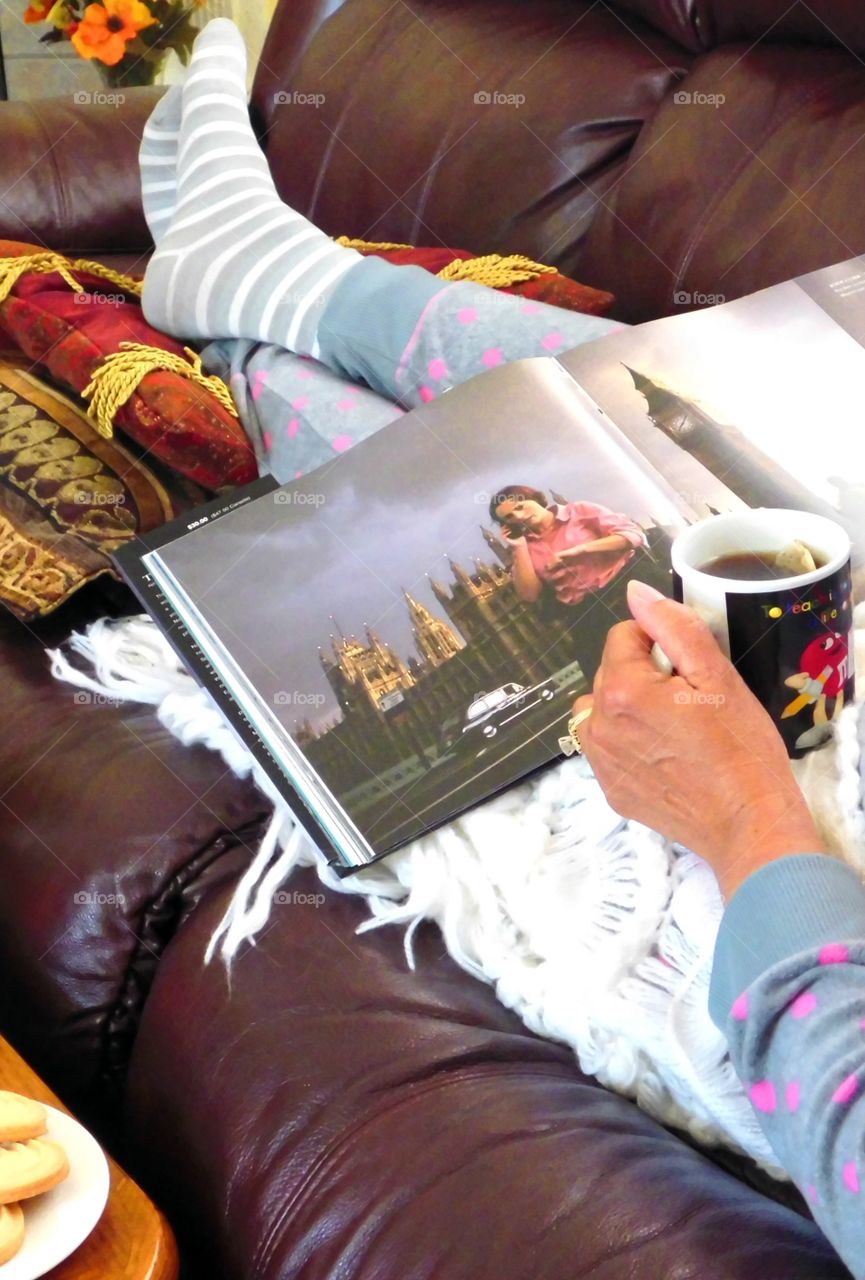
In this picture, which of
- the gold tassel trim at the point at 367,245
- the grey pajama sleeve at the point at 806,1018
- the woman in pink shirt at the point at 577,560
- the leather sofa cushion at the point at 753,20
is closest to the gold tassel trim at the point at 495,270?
the gold tassel trim at the point at 367,245

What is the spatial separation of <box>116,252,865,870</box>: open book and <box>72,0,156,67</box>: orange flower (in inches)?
55.0

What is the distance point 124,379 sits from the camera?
0.89 metres

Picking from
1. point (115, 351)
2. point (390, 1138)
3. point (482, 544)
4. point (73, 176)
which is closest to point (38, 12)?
point (73, 176)

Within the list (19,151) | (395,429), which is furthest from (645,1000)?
(19,151)

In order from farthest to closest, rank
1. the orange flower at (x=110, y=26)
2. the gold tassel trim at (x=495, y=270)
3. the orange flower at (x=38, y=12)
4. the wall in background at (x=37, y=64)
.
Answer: the wall in background at (x=37, y=64), the orange flower at (x=38, y=12), the orange flower at (x=110, y=26), the gold tassel trim at (x=495, y=270)

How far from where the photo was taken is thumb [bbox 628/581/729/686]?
0.53 m

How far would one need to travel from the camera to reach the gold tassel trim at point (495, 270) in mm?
1050

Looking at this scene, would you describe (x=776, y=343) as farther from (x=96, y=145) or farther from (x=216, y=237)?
(x=96, y=145)

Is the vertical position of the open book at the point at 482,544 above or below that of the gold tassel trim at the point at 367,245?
below

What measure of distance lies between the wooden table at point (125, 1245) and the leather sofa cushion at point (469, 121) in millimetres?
892

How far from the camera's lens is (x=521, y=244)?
1.20 m

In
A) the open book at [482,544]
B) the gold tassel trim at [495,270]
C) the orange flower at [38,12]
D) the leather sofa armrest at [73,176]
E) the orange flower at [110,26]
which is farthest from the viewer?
the orange flower at [38,12]

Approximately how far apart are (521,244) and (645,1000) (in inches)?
33.4

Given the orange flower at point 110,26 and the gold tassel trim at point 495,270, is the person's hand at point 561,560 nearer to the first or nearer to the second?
the gold tassel trim at point 495,270
